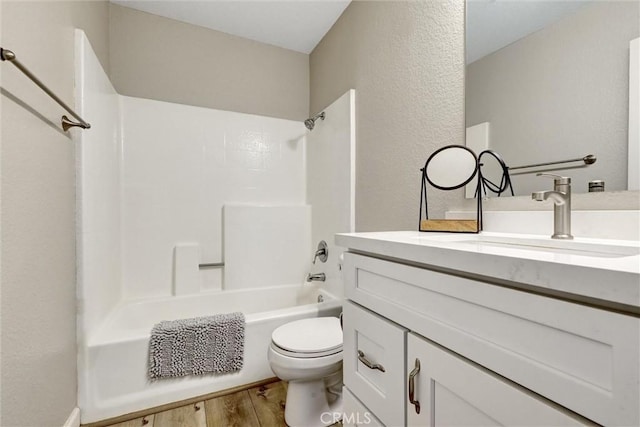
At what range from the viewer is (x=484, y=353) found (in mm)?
520

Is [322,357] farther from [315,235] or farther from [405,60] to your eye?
[405,60]

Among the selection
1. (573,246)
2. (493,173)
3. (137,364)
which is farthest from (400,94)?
(137,364)

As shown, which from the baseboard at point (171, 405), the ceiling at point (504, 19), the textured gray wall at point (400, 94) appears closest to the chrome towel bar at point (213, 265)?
the baseboard at point (171, 405)

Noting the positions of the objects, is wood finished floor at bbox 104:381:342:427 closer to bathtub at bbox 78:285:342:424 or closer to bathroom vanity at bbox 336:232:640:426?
bathtub at bbox 78:285:342:424

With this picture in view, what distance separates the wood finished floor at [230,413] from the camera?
4.52 feet

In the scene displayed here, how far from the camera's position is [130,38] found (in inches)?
80.5

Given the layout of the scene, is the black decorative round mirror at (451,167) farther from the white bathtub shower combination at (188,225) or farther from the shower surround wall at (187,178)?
the shower surround wall at (187,178)

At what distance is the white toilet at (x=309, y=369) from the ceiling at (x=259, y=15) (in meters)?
2.09

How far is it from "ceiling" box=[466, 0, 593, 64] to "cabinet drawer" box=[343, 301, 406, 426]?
41.6 inches

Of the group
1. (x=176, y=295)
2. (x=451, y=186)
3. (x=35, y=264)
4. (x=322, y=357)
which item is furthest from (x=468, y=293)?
(x=176, y=295)

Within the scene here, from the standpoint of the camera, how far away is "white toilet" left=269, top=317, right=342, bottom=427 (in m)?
1.26

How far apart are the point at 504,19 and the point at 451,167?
1.79 ft

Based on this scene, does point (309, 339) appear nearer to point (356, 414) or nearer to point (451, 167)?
point (356, 414)

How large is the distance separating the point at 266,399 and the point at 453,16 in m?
2.05
